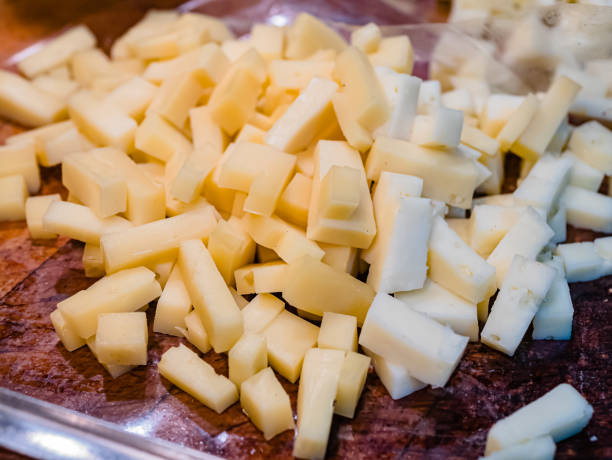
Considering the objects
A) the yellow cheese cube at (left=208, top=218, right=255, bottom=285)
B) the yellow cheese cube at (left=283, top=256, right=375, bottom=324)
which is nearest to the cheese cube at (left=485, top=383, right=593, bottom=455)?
the yellow cheese cube at (left=283, top=256, right=375, bottom=324)

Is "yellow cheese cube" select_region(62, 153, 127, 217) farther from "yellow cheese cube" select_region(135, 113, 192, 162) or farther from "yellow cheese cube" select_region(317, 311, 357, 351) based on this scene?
"yellow cheese cube" select_region(317, 311, 357, 351)

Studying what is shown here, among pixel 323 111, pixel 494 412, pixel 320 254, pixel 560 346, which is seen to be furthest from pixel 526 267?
pixel 323 111

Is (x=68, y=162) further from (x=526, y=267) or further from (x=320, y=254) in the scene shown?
(x=526, y=267)

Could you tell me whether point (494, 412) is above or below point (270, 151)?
below

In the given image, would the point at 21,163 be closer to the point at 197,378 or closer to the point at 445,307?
the point at 197,378

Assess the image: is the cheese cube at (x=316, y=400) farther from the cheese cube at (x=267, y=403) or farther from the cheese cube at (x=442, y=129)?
the cheese cube at (x=442, y=129)

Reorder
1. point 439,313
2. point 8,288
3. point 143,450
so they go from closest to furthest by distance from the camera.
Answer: point 143,450 < point 439,313 < point 8,288

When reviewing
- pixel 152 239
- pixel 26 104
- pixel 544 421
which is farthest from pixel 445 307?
pixel 26 104
